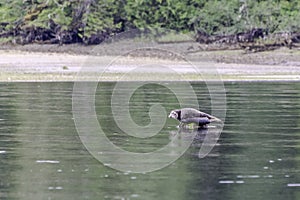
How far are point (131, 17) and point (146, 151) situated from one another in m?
33.0

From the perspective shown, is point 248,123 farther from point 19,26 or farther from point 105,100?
point 19,26

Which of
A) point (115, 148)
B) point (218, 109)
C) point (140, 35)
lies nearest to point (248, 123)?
point (218, 109)

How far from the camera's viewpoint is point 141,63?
135 feet

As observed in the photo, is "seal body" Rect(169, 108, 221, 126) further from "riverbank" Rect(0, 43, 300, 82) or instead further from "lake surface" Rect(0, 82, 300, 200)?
"riverbank" Rect(0, 43, 300, 82)

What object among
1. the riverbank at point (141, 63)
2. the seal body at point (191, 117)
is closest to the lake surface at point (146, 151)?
the seal body at point (191, 117)

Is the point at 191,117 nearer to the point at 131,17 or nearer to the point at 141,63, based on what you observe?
the point at 141,63

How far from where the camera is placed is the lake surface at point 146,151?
12016 mm

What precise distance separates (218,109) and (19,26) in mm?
25990

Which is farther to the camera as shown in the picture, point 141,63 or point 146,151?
point 141,63

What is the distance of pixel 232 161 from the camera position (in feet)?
47.3

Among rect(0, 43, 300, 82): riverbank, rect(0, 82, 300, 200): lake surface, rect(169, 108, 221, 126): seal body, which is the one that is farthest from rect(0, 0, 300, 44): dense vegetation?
rect(169, 108, 221, 126): seal body

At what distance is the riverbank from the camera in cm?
3647

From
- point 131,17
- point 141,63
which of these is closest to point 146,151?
point 141,63

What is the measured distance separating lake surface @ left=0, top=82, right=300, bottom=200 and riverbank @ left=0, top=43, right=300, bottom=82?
38.0 feet
